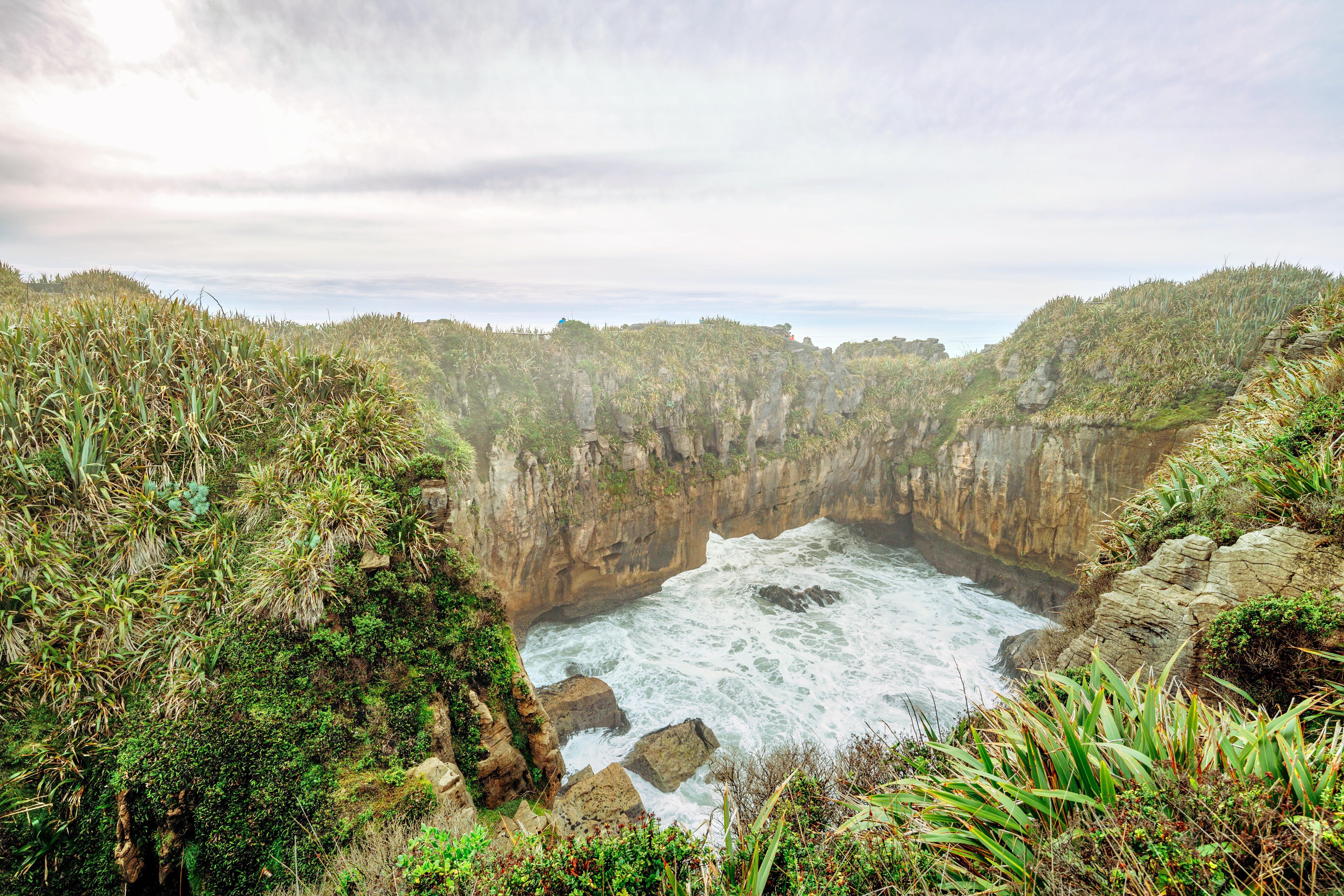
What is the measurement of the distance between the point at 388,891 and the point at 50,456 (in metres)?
6.28

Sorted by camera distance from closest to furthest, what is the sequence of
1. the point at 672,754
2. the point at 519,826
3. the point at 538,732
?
1. the point at 519,826
2. the point at 538,732
3. the point at 672,754

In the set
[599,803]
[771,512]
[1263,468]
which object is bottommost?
[771,512]

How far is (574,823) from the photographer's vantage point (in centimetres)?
555

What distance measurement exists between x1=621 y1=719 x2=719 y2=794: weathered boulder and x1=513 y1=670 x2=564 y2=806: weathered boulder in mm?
5704

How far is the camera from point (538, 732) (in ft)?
21.3

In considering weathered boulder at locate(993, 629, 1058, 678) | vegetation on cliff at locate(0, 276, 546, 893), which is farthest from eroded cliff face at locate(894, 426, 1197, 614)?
vegetation on cliff at locate(0, 276, 546, 893)

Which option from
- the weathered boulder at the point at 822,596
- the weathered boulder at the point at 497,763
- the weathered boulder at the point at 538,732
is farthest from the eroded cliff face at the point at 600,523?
the weathered boulder at the point at 497,763

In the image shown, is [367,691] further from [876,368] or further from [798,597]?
[876,368]

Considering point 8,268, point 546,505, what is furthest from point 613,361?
point 8,268

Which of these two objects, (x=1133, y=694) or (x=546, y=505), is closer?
(x=1133, y=694)

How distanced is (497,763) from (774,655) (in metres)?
12.7

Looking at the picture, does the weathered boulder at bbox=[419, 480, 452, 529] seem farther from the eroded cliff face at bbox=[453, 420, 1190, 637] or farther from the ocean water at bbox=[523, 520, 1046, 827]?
the eroded cliff face at bbox=[453, 420, 1190, 637]

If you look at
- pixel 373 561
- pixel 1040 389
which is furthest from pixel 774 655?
pixel 1040 389

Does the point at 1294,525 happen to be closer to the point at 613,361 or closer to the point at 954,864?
the point at 954,864
